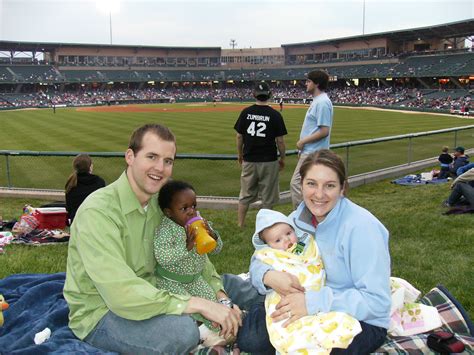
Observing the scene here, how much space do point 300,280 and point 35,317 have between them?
7.24ft

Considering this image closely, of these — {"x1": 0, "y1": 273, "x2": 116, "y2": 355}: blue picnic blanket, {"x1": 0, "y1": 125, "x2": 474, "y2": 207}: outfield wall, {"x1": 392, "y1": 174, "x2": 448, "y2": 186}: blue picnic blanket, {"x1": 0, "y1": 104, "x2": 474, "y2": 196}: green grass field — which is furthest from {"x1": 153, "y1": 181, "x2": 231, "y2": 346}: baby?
{"x1": 392, "y1": 174, "x2": 448, "y2": 186}: blue picnic blanket

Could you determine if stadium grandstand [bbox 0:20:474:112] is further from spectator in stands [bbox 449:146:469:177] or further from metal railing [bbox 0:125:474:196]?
spectator in stands [bbox 449:146:469:177]

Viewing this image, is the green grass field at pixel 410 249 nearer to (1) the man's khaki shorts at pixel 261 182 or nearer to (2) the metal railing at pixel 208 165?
(1) the man's khaki shorts at pixel 261 182

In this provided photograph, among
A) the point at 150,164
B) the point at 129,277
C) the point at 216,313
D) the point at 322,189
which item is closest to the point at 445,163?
the point at 322,189

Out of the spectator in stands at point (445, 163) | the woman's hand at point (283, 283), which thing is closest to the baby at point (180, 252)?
the woman's hand at point (283, 283)

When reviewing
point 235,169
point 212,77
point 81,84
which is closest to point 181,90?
point 212,77

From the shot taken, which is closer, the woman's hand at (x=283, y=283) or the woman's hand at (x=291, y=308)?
the woman's hand at (x=291, y=308)

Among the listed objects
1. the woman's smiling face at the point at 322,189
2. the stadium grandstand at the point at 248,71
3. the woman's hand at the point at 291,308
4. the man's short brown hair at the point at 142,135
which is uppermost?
the stadium grandstand at the point at 248,71

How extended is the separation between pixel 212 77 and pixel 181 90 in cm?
772

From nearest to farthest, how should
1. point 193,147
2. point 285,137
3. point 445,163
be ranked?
1. point 445,163
2. point 193,147
3. point 285,137

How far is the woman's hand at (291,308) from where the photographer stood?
2.90 meters

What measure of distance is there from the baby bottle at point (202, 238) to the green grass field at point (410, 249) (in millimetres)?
2480

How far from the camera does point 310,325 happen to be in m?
2.84

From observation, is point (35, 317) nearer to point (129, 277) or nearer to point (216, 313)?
point (129, 277)
